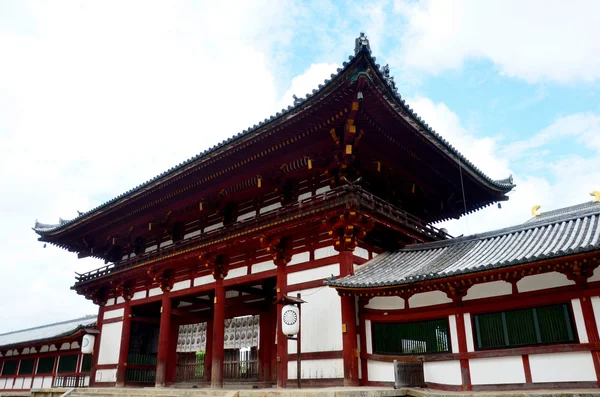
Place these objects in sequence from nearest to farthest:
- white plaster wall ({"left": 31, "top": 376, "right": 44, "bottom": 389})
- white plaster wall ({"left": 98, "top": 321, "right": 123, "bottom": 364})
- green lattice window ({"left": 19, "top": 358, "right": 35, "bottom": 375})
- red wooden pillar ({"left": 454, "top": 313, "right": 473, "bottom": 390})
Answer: red wooden pillar ({"left": 454, "top": 313, "right": 473, "bottom": 390})
white plaster wall ({"left": 98, "top": 321, "right": 123, "bottom": 364})
white plaster wall ({"left": 31, "top": 376, "right": 44, "bottom": 389})
green lattice window ({"left": 19, "top": 358, "right": 35, "bottom": 375})

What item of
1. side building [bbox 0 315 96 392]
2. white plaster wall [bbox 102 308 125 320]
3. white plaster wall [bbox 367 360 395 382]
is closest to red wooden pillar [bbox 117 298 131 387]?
white plaster wall [bbox 102 308 125 320]

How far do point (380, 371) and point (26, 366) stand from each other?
2404 centimetres

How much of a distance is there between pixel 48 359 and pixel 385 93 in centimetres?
2372

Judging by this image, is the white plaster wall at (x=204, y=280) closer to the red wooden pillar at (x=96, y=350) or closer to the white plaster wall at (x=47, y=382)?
the red wooden pillar at (x=96, y=350)

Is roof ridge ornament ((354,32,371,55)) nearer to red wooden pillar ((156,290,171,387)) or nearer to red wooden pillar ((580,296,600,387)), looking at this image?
red wooden pillar ((580,296,600,387))

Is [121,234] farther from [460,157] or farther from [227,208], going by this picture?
[460,157]

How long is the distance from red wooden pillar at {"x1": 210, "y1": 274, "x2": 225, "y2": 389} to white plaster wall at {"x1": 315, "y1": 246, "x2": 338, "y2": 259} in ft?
14.3

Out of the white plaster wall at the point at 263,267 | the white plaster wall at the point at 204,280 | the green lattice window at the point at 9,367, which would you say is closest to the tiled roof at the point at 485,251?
the white plaster wall at the point at 263,267

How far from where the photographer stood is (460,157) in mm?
15891

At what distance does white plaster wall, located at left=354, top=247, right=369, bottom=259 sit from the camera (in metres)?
13.8

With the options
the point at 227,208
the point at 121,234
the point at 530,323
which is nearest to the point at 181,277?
the point at 227,208

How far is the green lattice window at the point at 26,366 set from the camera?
26.9m

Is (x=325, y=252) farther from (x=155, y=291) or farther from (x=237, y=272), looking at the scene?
(x=155, y=291)

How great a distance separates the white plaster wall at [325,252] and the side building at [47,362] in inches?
502
